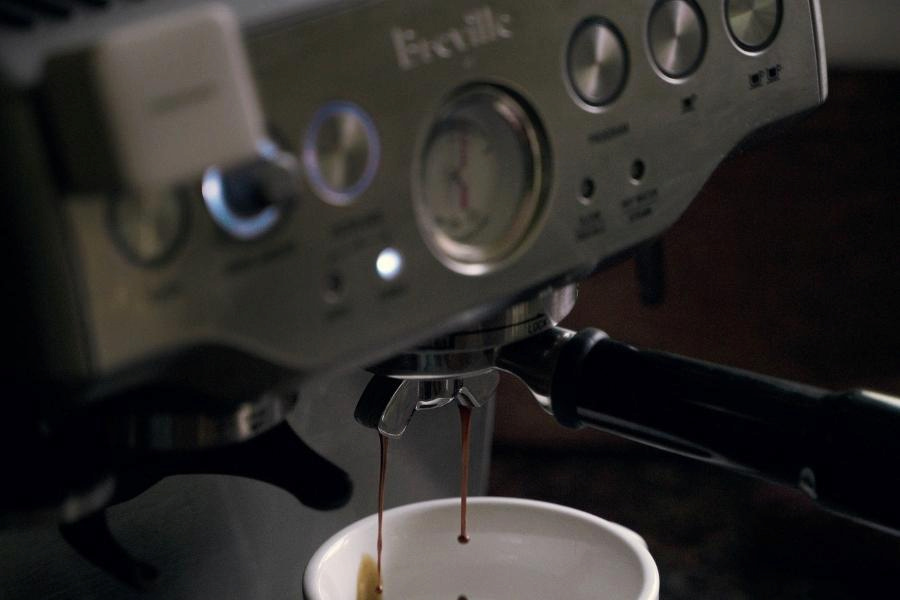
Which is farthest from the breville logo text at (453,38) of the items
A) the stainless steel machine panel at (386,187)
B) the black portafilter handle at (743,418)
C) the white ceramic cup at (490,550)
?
the white ceramic cup at (490,550)

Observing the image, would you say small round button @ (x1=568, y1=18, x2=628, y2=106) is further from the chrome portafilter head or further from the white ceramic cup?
the white ceramic cup

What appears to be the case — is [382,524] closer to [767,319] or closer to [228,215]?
[228,215]

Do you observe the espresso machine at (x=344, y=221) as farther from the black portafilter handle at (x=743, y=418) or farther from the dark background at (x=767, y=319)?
the dark background at (x=767, y=319)

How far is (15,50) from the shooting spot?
0.58 feet

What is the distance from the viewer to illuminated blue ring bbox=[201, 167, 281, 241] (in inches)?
7.6

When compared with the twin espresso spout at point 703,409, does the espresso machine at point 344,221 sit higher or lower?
higher

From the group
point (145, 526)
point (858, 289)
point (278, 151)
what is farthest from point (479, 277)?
point (858, 289)

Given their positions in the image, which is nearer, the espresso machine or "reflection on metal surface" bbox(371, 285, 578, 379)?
the espresso machine

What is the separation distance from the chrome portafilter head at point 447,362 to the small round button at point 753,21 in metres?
0.08

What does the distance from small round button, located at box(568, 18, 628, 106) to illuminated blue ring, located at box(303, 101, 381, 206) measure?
54 millimetres

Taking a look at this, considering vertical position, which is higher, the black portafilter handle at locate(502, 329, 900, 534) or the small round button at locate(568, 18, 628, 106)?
the small round button at locate(568, 18, 628, 106)

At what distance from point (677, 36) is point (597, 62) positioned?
29mm

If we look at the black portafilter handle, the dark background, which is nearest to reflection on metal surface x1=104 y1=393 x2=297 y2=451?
the black portafilter handle

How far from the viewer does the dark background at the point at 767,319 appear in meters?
0.69
